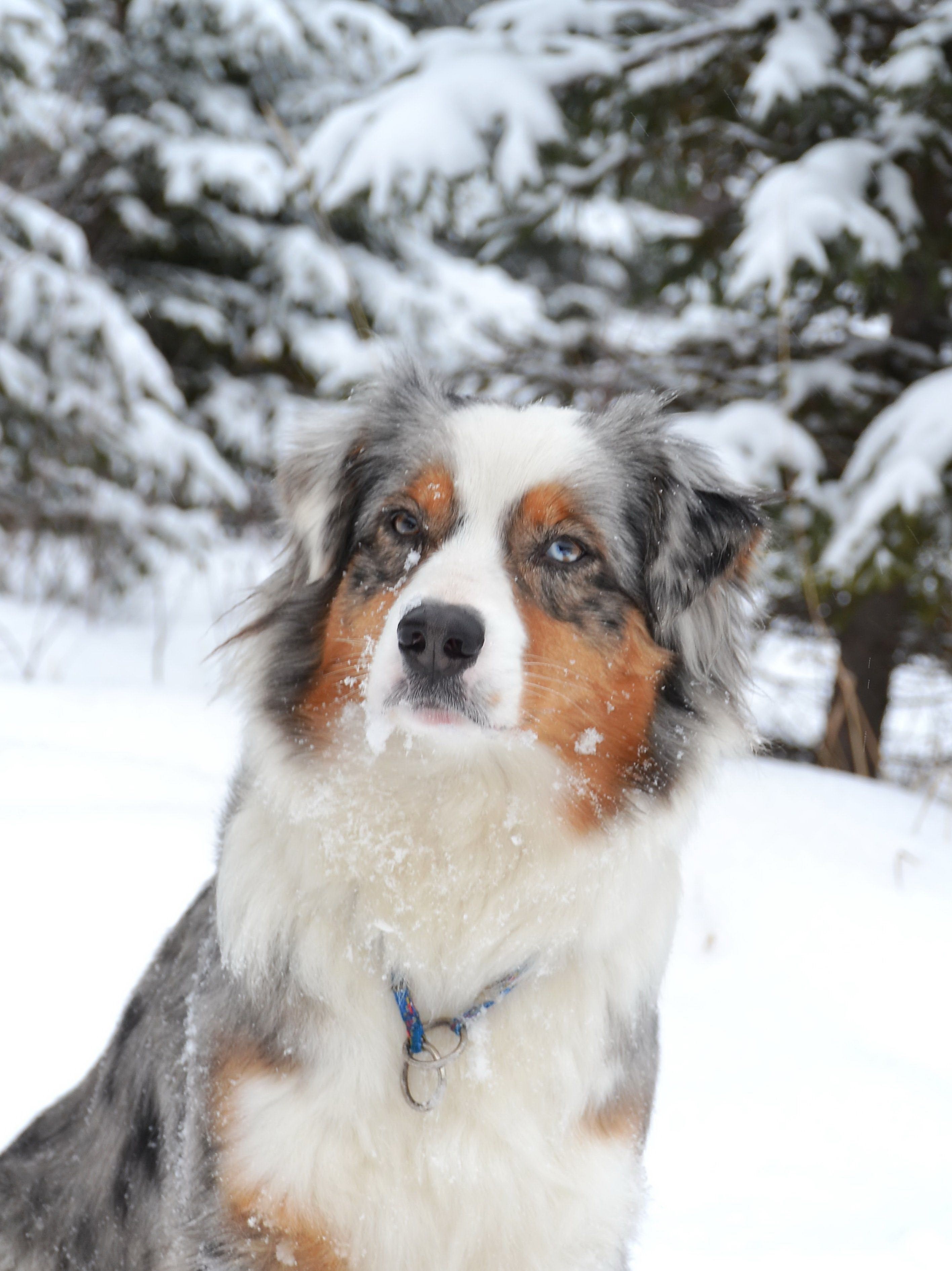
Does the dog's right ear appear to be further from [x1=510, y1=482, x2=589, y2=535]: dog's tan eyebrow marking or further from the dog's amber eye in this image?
[x1=510, y1=482, x2=589, y2=535]: dog's tan eyebrow marking

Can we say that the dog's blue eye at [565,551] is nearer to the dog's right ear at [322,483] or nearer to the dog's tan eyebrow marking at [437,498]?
the dog's tan eyebrow marking at [437,498]

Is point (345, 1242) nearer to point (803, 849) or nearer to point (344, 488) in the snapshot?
point (344, 488)

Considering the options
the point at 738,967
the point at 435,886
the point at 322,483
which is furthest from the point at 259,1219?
the point at 738,967

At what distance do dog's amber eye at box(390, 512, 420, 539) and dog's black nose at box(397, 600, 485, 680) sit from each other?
0.34 meters

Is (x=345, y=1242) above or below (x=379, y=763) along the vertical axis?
below

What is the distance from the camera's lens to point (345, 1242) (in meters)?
1.72

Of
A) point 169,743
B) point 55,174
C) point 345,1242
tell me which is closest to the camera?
point 345,1242

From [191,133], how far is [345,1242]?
895 centimetres

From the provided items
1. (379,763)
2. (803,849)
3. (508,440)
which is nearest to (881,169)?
(803,849)

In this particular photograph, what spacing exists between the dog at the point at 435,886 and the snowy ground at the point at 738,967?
37 cm

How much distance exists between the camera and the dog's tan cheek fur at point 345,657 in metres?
2.00

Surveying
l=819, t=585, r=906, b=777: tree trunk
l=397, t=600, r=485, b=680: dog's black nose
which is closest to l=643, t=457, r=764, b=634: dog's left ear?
l=397, t=600, r=485, b=680: dog's black nose

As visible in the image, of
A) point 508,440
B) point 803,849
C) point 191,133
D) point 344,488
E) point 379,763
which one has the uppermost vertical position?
point 191,133

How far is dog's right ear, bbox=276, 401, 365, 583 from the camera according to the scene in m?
2.18
